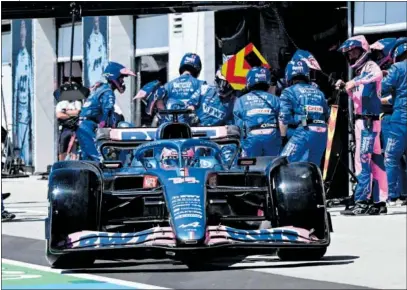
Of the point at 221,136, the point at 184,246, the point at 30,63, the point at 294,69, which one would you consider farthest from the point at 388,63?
the point at 30,63

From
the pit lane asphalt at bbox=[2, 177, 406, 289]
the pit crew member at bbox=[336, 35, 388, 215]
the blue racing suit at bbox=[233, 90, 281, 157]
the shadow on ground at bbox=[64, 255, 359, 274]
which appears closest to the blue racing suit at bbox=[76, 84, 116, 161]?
the blue racing suit at bbox=[233, 90, 281, 157]

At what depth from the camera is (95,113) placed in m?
13.7

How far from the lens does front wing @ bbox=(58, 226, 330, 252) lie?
26.5 feet

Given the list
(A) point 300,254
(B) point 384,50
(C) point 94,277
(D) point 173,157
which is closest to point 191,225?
(C) point 94,277

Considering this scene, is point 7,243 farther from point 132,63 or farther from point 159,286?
point 132,63

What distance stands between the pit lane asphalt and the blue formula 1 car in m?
0.13

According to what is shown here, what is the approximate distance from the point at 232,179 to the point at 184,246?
1506 millimetres

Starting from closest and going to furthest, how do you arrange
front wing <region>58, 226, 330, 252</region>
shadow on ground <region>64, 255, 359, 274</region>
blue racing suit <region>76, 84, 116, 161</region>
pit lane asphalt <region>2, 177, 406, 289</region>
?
pit lane asphalt <region>2, 177, 406, 289</region>, front wing <region>58, 226, 330, 252</region>, shadow on ground <region>64, 255, 359, 274</region>, blue racing suit <region>76, 84, 116, 161</region>

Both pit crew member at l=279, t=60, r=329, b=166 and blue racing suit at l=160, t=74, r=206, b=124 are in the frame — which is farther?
blue racing suit at l=160, t=74, r=206, b=124

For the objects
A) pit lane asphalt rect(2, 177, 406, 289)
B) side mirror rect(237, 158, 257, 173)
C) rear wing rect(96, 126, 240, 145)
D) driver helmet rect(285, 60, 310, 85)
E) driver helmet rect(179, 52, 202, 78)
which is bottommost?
pit lane asphalt rect(2, 177, 406, 289)

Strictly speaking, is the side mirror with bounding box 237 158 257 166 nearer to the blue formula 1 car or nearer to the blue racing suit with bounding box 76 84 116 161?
the blue formula 1 car

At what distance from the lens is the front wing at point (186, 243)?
26.5 feet

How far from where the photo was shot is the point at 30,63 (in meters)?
25.8

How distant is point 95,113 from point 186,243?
19.4 feet
